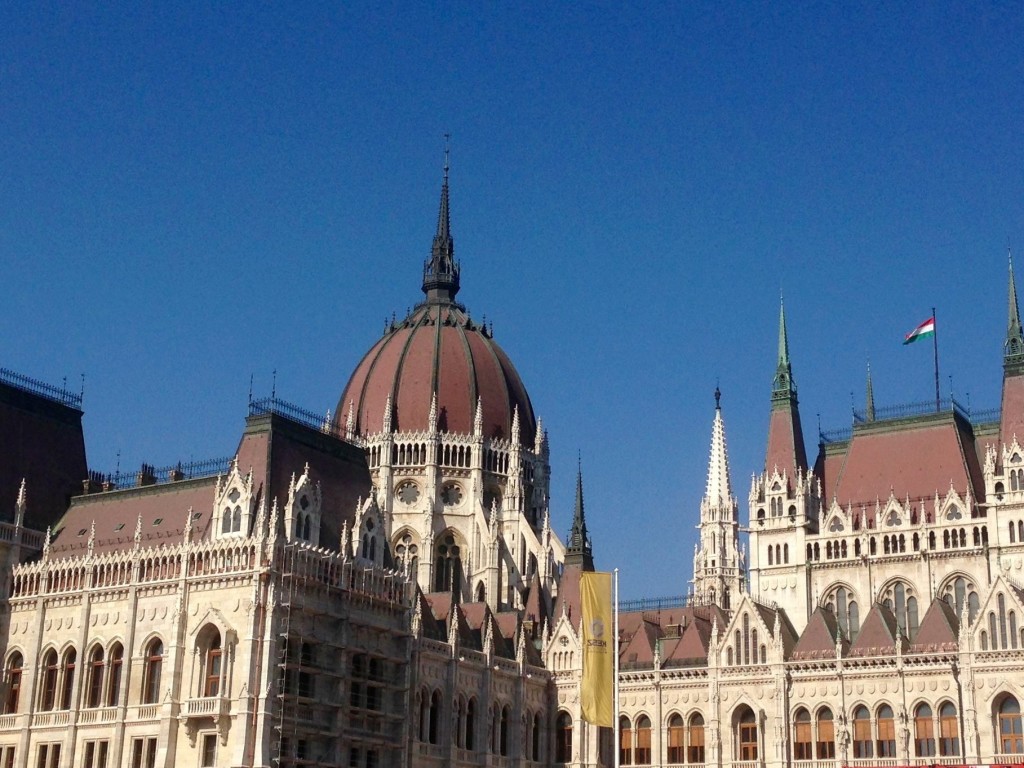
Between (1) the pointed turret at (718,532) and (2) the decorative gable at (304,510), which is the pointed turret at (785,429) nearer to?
(1) the pointed turret at (718,532)

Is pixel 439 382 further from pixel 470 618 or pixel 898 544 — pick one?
pixel 898 544

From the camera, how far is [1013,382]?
77.6 m

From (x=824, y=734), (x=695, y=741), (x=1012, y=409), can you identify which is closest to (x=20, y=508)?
(x=695, y=741)

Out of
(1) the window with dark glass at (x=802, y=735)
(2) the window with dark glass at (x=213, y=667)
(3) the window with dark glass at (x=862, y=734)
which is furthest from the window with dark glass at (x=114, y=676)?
(3) the window with dark glass at (x=862, y=734)

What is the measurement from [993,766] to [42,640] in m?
41.8

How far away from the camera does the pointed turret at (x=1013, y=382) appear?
7650 cm

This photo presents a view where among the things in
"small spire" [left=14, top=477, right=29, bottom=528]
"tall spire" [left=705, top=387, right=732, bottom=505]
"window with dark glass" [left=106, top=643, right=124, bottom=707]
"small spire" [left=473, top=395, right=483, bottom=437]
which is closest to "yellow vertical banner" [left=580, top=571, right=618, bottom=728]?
"window with dark glass" [left=106, top=643, right=124, bottom=707]

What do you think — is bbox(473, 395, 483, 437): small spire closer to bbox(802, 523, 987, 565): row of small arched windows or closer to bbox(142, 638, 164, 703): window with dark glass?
bbox(802, 523, 987, 565): row of small arched windows

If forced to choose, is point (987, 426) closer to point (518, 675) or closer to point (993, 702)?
point (993, 702)

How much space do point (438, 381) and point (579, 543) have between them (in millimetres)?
16946

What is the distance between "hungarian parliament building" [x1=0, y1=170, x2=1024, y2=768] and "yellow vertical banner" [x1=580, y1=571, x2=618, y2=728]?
718 cm

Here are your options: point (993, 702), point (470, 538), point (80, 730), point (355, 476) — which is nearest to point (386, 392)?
point (470, 538)

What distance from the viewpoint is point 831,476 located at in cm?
8375

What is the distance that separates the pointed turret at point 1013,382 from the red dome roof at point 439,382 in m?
31.9
